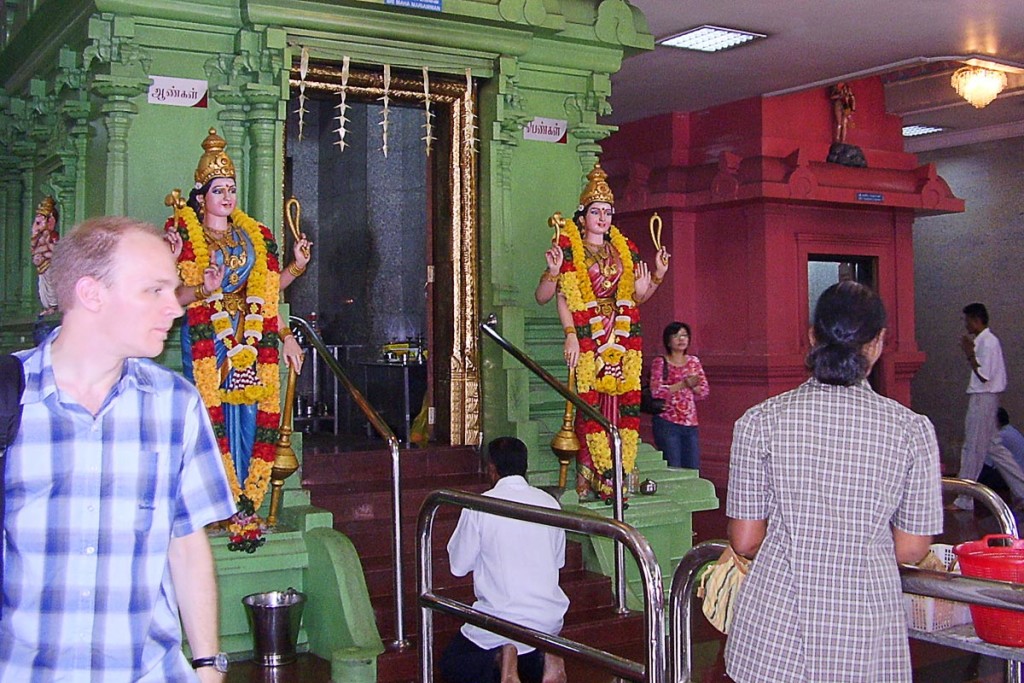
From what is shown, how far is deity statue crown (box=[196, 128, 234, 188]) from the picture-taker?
243 inches

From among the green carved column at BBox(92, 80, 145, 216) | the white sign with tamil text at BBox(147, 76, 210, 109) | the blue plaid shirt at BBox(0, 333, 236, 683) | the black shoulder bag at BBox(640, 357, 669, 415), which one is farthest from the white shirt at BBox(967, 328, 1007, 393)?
the blue plaid shirt at BBox(0, 333, 236, 683)

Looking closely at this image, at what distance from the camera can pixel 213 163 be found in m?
6.17

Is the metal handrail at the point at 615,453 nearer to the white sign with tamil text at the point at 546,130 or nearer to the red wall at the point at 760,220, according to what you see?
the white sign with tamil text at the point at 546,130

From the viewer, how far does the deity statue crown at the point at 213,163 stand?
616 centimetres

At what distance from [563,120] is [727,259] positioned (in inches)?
174

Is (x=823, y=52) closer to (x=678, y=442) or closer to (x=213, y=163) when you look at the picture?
(x=678, y=442)

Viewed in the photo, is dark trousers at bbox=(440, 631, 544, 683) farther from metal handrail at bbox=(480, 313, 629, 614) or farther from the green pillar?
the green pillar

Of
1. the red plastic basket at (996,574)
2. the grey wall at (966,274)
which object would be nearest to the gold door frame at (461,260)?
the red plastic basket at (996,574)

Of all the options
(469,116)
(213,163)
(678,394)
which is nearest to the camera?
(213,163)

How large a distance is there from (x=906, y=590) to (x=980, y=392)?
338 inches

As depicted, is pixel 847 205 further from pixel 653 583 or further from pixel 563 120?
pixel 653 583

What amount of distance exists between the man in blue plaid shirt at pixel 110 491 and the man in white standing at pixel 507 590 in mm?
2452

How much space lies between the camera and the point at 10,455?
2.22 meters

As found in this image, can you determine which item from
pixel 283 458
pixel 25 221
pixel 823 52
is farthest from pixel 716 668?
pixel 25 221
